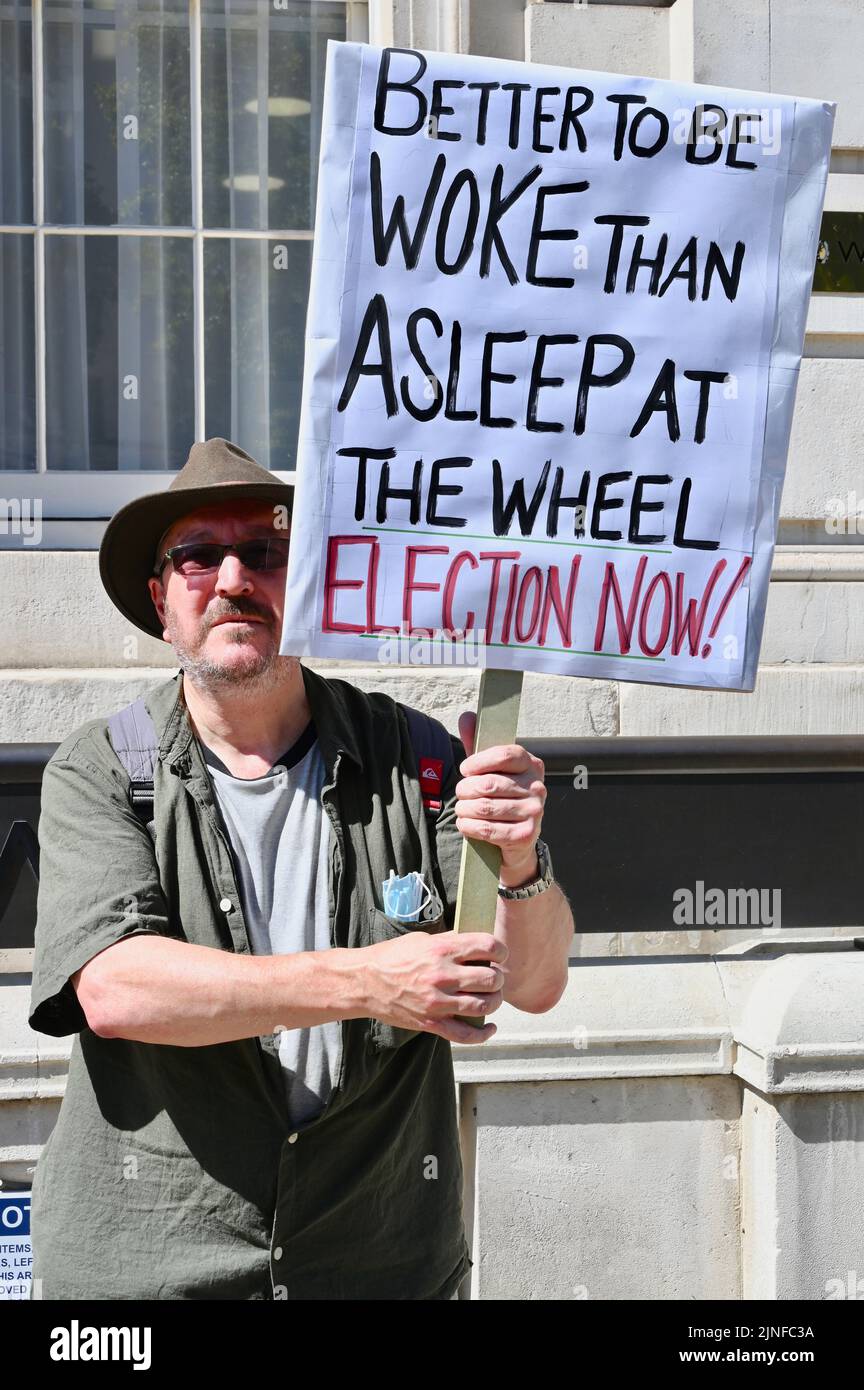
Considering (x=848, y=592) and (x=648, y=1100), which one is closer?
(x=648, y=1100)

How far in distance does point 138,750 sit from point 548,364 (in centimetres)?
88

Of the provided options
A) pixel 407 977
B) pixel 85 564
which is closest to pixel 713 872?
pixel 407 977

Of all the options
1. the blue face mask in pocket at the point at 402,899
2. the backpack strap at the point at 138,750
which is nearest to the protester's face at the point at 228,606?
the backpack strap at the point at 138,750

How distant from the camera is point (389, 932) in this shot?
2.25 meters

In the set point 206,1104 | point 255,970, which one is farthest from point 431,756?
point 206,1104

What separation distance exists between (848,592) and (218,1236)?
4.11 metres

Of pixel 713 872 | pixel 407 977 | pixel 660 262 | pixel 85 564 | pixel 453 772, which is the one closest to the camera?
pixel 407 977

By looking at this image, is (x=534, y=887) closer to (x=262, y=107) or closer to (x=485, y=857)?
(x=485, y=857)

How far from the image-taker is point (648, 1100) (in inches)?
143

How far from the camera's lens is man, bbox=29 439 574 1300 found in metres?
2.05

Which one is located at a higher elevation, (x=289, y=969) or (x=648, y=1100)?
(x=289, y=969)

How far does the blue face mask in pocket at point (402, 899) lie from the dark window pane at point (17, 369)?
391 cm

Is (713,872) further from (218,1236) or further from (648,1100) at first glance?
(218,1236)
